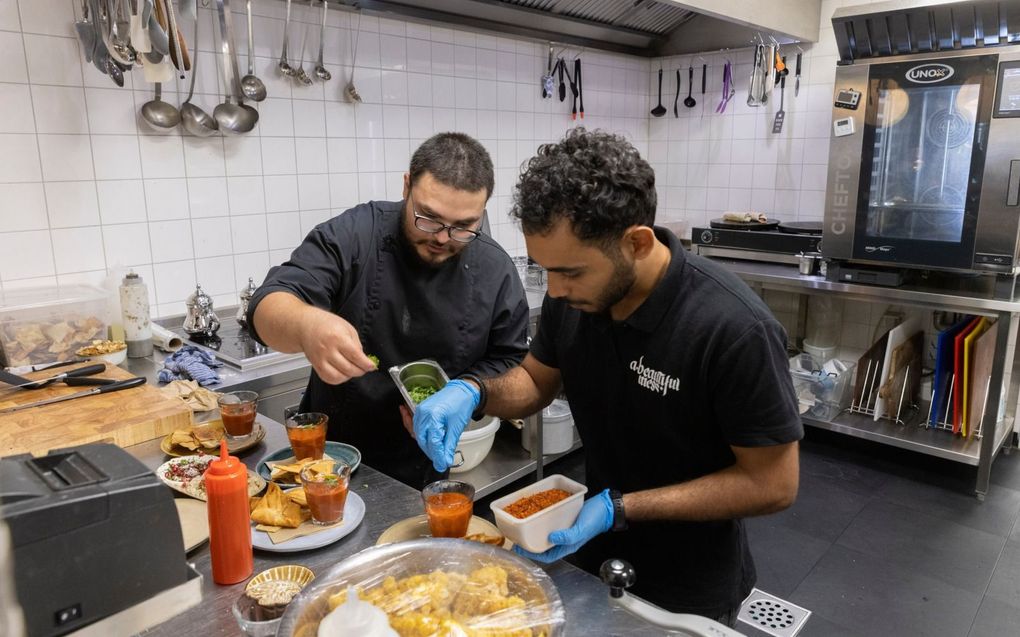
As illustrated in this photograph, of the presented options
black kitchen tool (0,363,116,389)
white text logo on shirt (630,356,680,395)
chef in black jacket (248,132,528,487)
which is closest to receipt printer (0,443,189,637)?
white text logo on shirt (630,356,680,395)

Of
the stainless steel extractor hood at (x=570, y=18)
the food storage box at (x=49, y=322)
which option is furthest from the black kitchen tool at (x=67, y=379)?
the stainless steel extractor hood at (x=570, y=18)

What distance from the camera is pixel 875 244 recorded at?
11.2ft

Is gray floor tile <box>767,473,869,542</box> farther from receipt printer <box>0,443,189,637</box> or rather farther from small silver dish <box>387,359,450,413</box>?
receipt printer <box>0,443,189,637</box>

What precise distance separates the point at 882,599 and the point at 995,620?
13.7 inches

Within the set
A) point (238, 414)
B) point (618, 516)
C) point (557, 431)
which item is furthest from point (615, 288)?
point (557, 431)

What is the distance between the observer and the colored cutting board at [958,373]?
331 cm

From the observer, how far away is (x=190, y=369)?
222cm

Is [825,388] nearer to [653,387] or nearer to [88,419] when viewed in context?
[653,387]

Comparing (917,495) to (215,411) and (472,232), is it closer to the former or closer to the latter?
(472,232)

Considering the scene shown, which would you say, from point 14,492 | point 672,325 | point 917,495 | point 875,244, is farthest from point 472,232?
point 917,495

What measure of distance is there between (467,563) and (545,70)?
3.63m

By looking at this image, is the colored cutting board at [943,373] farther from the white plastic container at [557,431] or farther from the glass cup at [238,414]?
the glass cup at [238,414]

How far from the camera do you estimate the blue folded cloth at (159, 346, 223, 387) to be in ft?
7.23

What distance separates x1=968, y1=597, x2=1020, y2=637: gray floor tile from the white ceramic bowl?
185 cm
